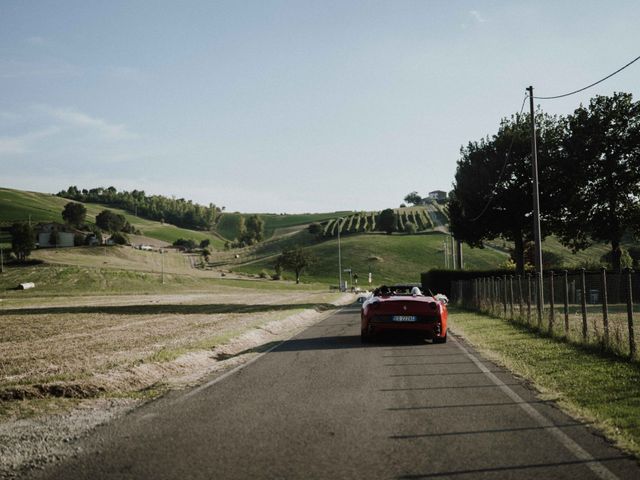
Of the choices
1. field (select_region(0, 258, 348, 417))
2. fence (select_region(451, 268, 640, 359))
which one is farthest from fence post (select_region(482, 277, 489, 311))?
field (select_region(0, 258, 348, 417))

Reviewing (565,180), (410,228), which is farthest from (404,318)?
(410,228)

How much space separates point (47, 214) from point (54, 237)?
150ft

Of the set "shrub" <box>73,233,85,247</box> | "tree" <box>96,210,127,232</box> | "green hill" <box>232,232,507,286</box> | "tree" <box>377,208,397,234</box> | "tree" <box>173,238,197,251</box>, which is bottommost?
"green hill" <box>232,232,507,286</box>

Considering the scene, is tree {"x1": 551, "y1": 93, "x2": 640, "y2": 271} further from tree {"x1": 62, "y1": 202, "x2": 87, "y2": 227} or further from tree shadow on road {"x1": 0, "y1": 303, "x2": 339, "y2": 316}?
tree {"x1": 62, "y1": 202, "x2": 87, "y2": 227}

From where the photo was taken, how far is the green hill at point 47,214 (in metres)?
157

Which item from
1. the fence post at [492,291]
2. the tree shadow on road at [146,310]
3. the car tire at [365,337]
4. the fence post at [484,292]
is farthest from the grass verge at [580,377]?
the tree shadow on road at [146,310]

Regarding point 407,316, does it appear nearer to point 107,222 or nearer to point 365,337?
point 365,337

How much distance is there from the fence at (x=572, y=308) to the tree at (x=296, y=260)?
6492 cm

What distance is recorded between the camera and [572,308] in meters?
32.9

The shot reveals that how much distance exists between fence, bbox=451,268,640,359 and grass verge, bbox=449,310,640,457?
38 cm

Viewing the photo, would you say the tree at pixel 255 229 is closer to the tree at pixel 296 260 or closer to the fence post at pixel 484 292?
the tree at pixel 296 260

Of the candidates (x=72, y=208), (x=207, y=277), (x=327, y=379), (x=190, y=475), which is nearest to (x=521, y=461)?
(x=190, y=475)

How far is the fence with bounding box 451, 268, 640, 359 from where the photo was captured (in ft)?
39.1

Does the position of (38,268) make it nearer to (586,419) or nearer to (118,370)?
(118,370)
